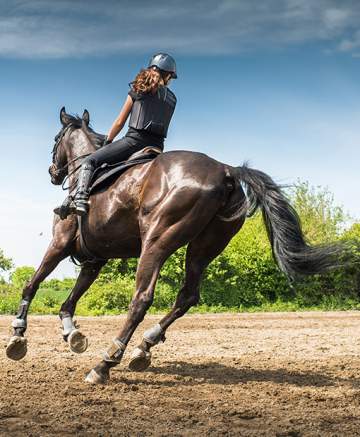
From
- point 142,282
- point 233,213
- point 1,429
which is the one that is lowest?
point 1,429

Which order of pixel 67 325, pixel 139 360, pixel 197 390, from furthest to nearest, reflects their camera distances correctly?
pixel 67 325 → pixel 139 360 → pixel 197 390

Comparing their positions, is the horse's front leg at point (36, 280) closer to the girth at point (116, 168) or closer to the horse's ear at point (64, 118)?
the girth at point (116, 168)

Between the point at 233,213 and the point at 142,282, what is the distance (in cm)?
128

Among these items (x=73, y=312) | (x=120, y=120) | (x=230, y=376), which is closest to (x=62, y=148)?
(x=120, y=120)

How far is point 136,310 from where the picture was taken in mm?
7000

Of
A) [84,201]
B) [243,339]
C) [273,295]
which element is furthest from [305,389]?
[273,295]

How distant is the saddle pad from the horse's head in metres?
1.49

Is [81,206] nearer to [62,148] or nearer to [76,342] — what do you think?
[76,342]

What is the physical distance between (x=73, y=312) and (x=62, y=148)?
7.70 ft

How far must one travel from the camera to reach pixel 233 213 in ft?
24.4

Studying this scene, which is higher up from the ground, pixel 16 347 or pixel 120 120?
pixel 120 120

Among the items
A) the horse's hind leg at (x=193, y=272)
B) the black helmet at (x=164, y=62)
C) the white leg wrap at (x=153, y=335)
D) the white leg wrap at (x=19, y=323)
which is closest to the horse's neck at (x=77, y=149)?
the black helmet at (x=164, y=62)

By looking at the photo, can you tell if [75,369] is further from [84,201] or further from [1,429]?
[1,429]

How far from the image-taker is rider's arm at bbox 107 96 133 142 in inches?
309
